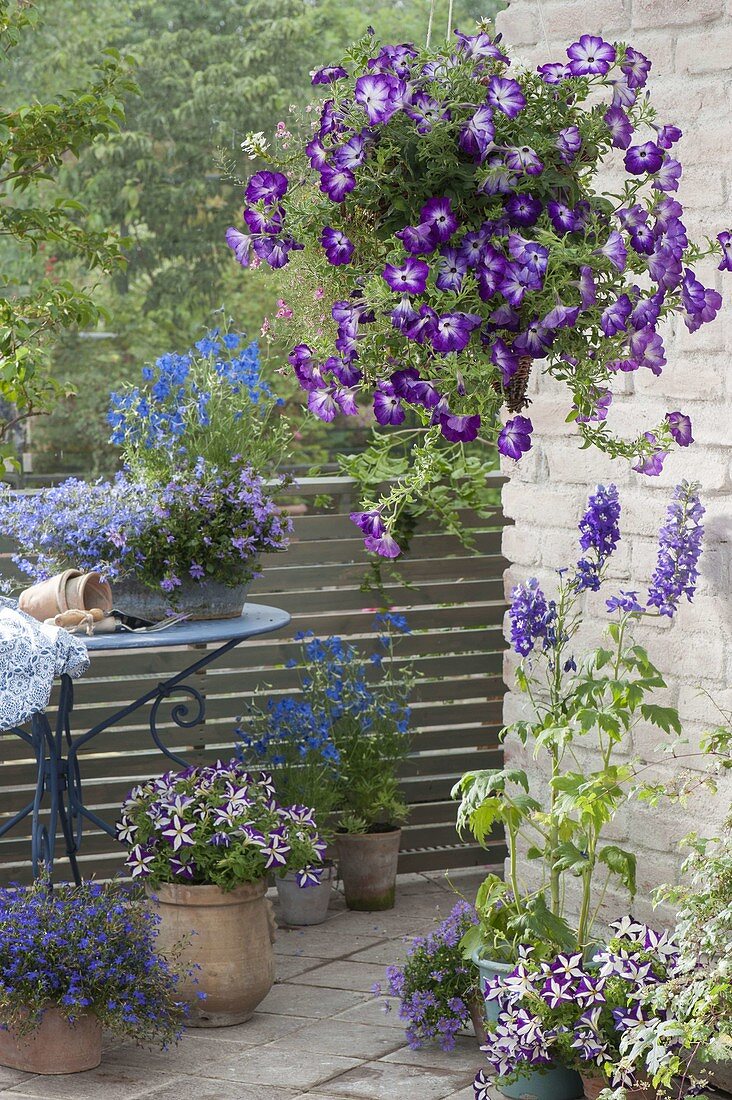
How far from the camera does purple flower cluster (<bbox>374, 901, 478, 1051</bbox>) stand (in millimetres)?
3062

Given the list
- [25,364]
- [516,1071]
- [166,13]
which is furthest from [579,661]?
[166,13]

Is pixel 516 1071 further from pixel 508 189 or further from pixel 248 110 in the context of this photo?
pixel 248 110

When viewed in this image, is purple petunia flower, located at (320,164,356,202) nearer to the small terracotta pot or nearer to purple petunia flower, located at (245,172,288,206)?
A: purple petunia flower, located at (245,172,288,206)

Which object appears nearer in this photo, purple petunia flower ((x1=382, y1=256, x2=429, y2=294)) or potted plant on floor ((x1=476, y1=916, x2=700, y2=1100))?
purple petunia flower ((x1=382, y1=256, x2=429, y2=294))

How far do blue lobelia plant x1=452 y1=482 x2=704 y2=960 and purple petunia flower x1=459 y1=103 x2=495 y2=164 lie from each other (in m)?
0.83

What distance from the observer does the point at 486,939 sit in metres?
2.96

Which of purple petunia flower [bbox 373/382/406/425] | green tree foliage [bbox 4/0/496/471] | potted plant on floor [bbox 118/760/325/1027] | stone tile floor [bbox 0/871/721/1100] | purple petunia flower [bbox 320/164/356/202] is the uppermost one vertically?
green tree foliage [bbox 4/0/496/471]

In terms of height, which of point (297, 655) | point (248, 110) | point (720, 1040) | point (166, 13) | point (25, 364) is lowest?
point (720, 1040)

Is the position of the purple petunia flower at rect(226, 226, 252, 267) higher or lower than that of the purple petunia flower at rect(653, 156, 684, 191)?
lower

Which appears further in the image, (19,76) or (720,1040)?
(19,76)

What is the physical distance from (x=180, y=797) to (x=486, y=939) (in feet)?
2.52

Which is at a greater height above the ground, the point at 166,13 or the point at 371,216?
the point at 166,13

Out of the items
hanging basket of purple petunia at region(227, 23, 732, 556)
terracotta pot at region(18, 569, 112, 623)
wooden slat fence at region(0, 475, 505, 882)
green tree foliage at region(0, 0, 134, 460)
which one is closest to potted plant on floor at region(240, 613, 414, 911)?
wooden slat fence at region(0, 475, 505, 882)

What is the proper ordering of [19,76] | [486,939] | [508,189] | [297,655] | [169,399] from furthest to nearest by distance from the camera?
[19,76]
[297,655]
[169,399]
[486,939]
[508,189]
